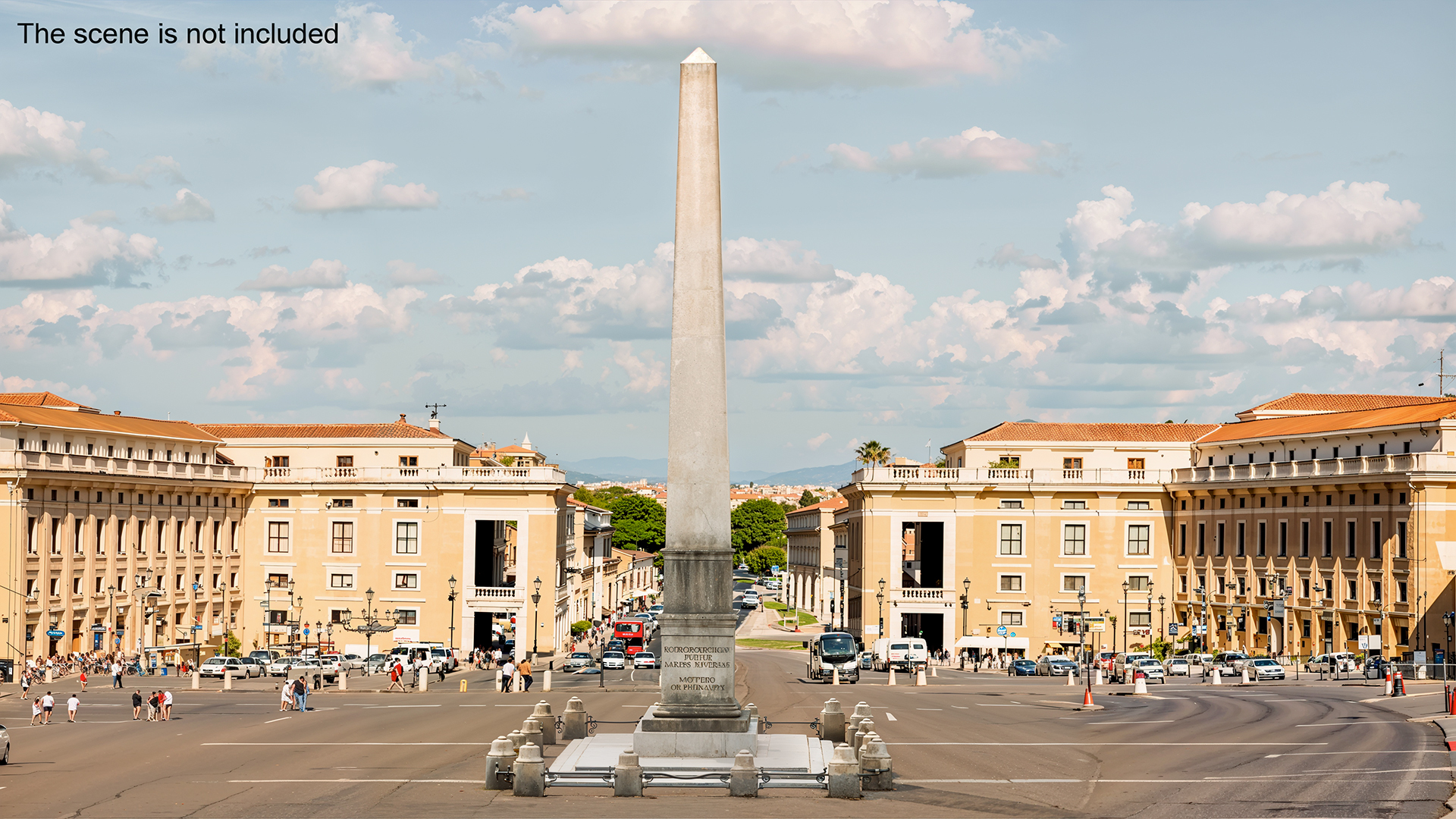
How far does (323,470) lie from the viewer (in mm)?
108250

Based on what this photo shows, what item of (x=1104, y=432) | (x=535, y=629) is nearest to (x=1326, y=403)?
(x=1104, y=432)

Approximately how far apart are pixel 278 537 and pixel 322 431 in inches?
350

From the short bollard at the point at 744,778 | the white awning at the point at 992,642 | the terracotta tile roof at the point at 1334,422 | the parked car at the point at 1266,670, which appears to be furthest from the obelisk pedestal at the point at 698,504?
the white awning at the point at 992,642

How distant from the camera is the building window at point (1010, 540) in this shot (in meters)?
107

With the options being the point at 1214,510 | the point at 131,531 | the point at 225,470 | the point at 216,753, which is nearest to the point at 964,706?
the point at 216,753

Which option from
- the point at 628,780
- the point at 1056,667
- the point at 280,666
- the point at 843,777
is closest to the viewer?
the point at 628,780

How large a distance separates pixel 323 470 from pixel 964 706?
61.1 meters

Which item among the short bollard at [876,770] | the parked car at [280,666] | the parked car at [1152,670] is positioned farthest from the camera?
the parked car at [280,666]

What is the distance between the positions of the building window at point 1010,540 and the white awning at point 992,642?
229 inches

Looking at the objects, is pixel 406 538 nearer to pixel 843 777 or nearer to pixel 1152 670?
pixel 1152 670

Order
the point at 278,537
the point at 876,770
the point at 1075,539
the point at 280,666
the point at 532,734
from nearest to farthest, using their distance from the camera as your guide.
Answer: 1. the point at 876,770
2. the point at 532,734
3. the point at 280,666
4. the point at 1075,539
5. the point at 278,537

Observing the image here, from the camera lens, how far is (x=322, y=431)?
4469 inches

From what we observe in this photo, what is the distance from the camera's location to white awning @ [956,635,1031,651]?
104 meters

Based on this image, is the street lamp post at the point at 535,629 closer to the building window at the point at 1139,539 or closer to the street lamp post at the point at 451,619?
the street lamp post at the point at 451,619
